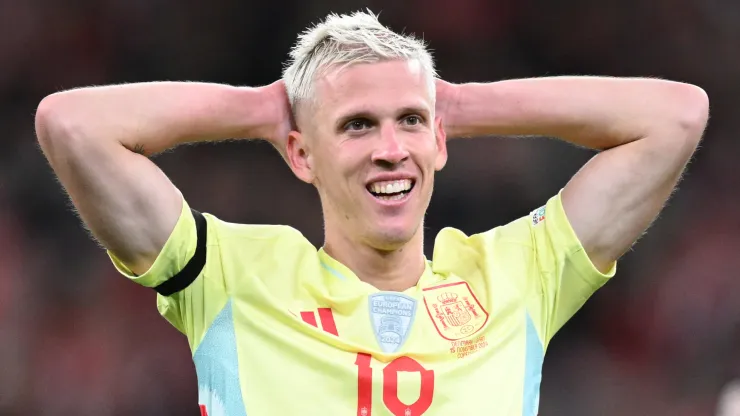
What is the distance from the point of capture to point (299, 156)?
3027mm

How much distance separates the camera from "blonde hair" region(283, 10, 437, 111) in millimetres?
2906

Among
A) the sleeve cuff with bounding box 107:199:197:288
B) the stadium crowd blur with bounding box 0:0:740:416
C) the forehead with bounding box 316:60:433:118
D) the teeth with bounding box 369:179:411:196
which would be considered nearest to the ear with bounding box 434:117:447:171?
the forehead with bounding box 316:60:433:118

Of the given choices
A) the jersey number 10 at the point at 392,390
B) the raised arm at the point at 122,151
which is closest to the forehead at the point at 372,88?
the raised arm at the point at 122,151

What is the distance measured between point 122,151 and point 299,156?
1.85ft

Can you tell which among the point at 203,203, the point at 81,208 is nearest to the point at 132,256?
the point at 81,208

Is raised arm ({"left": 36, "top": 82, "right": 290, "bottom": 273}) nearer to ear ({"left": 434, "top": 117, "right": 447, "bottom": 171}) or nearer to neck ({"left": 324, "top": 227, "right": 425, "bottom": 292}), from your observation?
neck ({"left": 324, "top": 227, "right": 425, "bottom": 292})

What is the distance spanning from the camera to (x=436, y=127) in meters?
3.03

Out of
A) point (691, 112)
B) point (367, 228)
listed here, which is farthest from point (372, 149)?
point (691, 112)

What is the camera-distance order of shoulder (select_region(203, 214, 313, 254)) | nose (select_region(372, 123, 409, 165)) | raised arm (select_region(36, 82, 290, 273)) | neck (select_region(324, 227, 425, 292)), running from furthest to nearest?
neck (select_region(324, 227, 425, 292))
shoulder (select_region(203, 214, 313, 254))
nose (select_region(372, 123, 409, 165))
raised arm (select_region(36, 82, 290, 273))

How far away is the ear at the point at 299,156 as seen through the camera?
3.01 meters

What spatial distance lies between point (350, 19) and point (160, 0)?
139 inches

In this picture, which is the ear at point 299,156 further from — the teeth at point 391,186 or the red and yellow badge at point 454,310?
the red and yellow badge at point 454,310

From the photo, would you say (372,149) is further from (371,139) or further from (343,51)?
(343,51)

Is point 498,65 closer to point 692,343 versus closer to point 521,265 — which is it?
point 692,343
